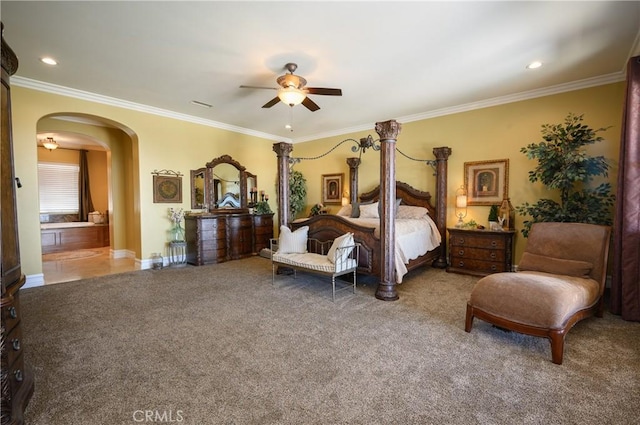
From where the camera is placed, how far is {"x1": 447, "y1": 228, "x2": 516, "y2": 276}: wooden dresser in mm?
4258

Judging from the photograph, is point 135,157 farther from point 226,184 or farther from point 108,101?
point 226,184

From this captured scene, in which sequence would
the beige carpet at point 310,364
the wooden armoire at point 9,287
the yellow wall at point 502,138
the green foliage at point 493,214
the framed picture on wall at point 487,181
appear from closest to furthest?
1. the wooden armoire at point 9,287
2. the beige carpet at point 310,364
3. the yellow wall at point 502,138
4. the green foliage at point 493,214
5. the framed picture on wall at point 487,181

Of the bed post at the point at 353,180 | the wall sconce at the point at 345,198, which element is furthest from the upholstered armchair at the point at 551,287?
the wall sconce at the point at 345,198

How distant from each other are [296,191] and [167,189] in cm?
295

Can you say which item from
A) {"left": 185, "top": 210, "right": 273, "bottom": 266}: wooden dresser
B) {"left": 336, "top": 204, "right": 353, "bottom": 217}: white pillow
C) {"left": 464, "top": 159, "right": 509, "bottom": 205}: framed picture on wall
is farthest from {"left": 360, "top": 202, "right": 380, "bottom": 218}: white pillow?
{"left": 185, "top": 210, "right": 273, "bottom": 266}: wooden dresser

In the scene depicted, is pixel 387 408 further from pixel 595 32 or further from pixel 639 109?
pixel 595 32

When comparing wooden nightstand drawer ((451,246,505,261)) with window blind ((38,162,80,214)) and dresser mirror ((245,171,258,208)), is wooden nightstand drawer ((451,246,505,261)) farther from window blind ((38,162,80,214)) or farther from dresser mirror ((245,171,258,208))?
window blind ((38,162,80,214))

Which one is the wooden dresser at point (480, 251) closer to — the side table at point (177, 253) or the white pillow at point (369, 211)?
the white pillow at point (369, 211)

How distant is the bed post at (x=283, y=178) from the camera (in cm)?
459

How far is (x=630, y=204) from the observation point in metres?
2.81

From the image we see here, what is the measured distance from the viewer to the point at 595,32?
2850mm

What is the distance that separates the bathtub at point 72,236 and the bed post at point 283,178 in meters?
6.16

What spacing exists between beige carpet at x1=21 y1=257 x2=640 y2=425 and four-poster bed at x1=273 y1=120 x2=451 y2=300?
20.2 inches

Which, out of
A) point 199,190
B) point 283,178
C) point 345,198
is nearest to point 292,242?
point 283,178
